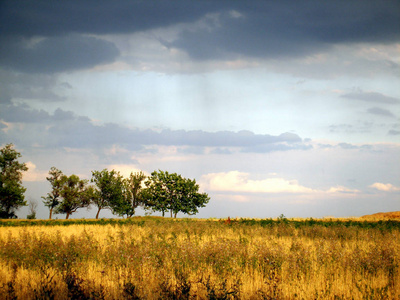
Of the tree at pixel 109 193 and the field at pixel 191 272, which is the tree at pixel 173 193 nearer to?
the tree at pixel 109 193

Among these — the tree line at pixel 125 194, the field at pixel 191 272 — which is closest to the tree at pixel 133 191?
the tree line at pixel 125 194

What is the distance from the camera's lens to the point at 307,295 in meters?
9.09

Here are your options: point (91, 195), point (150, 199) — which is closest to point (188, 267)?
point (150, 199)

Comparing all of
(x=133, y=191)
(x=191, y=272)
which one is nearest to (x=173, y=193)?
(x=133, y=191)

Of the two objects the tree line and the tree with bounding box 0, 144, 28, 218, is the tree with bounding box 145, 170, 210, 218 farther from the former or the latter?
the tree with bounding box 0, 144, 28, 218

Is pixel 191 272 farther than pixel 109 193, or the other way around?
pixel 109 193

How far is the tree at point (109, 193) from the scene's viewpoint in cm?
7144

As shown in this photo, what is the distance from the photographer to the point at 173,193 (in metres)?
70.5

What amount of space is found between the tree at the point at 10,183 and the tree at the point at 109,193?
1516 cm

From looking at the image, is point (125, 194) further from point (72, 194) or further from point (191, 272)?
point (191, 272)

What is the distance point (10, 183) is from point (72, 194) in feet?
46.4

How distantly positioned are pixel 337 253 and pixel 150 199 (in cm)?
5837

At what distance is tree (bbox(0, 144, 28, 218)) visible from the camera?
58438 mm

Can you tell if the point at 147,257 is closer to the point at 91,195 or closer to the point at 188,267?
the point at 188,267
